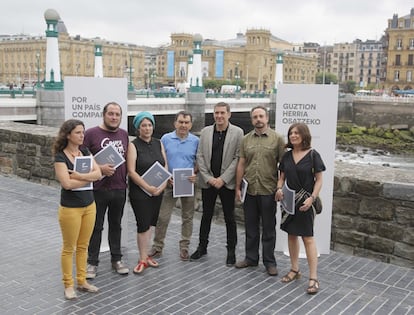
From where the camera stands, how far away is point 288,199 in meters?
5.14

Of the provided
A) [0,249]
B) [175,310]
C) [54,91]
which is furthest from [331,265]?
[54,91]

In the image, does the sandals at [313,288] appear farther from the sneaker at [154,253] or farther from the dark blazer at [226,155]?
the sneaker at [154,253]

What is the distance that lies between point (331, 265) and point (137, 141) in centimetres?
258

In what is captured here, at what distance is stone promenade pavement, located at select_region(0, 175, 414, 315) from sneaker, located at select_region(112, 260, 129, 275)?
0.05 metres

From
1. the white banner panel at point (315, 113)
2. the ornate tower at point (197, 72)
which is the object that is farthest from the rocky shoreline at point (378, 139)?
the white banner panel at point (315, 113)

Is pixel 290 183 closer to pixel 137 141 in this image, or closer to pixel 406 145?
pixel 137 141

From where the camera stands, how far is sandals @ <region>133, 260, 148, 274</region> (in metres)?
5.41

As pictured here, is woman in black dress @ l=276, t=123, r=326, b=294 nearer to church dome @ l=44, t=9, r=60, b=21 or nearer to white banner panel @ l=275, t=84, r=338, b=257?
white banner panel @ l=275, t=84, r=338, b=257

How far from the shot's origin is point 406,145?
4372cm

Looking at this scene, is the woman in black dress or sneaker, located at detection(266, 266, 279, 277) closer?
the woman in black dress

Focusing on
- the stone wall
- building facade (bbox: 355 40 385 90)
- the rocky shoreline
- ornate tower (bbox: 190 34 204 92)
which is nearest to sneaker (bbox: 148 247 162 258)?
the stone wall

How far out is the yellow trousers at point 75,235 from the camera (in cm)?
459

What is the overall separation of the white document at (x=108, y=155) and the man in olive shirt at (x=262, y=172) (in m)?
1.33

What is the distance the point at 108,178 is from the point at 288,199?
72.4 inches
